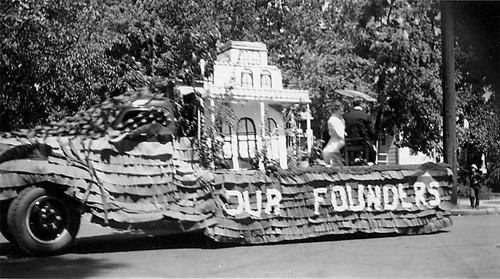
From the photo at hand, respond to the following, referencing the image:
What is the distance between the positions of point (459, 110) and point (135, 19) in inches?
439

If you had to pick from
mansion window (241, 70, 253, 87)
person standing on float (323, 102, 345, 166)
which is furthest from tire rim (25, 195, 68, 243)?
person standing on float (323, 102, 345, 166)

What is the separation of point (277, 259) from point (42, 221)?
2883mm

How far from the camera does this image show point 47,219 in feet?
24.6

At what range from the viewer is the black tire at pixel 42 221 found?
7.23 m

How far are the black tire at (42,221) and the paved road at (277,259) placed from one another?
182 mm

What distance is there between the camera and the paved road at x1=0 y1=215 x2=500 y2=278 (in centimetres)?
675

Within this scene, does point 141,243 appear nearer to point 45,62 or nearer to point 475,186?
point 45,62

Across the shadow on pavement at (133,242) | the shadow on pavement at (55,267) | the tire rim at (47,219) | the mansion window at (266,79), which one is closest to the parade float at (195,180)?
the tire rim at (47,219)

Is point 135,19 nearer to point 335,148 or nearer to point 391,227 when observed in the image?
point 335,148

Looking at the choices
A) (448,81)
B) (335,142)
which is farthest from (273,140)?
(448,81)

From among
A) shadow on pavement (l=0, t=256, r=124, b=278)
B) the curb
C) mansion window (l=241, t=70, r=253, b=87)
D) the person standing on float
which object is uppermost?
mansion window (l=241, t=70, r=253, b=87)

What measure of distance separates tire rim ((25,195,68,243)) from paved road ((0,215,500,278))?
295 mm

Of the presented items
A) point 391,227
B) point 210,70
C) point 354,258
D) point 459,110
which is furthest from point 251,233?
point 459,110

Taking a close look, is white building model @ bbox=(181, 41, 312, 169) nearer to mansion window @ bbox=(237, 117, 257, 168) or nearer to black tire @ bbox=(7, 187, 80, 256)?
mansion window @ bbox=(237, 117, 257, 168)
